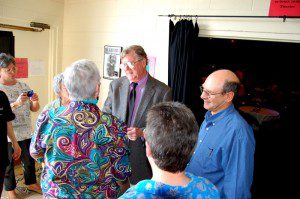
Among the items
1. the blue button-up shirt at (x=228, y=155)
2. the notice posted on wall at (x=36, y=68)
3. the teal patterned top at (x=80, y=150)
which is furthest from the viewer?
the notice posted on wall at (x=36, y=68)

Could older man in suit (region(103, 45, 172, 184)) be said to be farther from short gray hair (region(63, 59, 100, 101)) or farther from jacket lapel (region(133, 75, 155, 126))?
short gray hair (region(63, 59, 100, 101))

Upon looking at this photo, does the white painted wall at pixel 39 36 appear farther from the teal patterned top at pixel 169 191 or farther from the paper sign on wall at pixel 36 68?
the teal patterned top at pixel 169 191

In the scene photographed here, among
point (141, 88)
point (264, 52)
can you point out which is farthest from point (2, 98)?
point (264, 52)

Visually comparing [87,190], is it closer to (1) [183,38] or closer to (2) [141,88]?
(2) [141,88]

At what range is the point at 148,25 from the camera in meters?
3.00

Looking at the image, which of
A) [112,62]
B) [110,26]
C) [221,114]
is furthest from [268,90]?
[110,26]

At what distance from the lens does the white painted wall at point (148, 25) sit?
228 cm

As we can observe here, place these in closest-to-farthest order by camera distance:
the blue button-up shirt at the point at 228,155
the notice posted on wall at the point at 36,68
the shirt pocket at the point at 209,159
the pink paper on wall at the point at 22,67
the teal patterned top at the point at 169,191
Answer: the teal patterned top at the point at 169,191
the blue button-up shirt at the point at 228,155
the shirt pocket at the point at 209,159
the pink paper on wall at the point at 22,67
the notice posted on wall at the point at 36,68

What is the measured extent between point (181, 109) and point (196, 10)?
207 centimetres

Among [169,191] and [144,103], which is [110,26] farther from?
[169,191]

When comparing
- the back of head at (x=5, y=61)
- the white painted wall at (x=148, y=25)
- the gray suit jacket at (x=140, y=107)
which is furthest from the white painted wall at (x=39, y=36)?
the gray suit jacket at (x=140, y=107)

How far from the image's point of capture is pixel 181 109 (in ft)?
2.82

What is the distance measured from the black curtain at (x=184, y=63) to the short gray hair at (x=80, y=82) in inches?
63.0

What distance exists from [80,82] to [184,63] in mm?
1669
